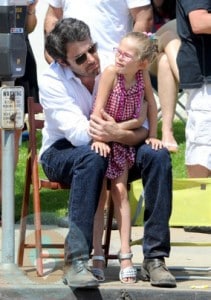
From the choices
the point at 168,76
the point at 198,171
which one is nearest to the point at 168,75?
the point at 168,76

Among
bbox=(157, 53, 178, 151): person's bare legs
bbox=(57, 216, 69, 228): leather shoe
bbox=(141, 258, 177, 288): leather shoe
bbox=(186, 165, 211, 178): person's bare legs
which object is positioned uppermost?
bbox=(157, 53, 178, 151): person's bare legs

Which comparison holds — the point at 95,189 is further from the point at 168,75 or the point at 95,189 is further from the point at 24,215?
the point at 168,75

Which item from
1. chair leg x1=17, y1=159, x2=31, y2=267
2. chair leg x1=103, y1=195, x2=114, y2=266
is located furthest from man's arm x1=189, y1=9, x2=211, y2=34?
chair leg x1=17, y1=159, x2=31, y2=267

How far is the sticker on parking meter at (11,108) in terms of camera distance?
6.00 m

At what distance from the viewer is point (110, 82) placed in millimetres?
5891

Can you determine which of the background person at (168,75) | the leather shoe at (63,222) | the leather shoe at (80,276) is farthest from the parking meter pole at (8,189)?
the background person at (168,75)

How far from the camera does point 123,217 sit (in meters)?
5.91

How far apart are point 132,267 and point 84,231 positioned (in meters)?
0.41

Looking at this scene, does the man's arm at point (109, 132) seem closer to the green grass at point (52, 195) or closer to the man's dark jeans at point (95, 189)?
the man's dark jeans at point (95, 189)

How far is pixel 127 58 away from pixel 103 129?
1.34 feet

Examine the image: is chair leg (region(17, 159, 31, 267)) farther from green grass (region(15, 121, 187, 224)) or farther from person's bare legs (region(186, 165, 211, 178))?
person's bare legs (region(186, 165, 211, 178))

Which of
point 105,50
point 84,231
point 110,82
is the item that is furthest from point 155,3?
point 84,231

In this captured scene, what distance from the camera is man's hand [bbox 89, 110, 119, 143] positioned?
230 inches

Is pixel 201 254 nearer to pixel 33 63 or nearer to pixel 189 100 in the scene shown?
pixel 189 100
